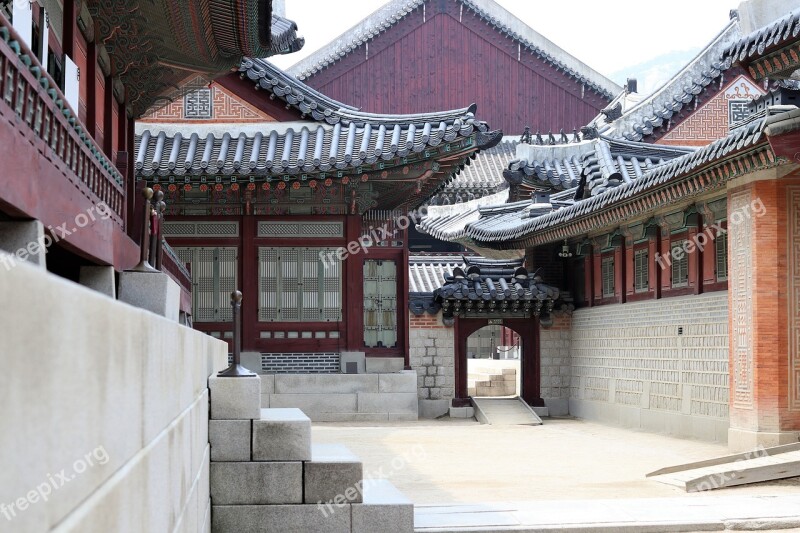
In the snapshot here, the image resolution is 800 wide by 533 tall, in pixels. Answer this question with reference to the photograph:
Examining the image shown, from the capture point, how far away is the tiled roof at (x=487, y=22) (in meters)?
35.6

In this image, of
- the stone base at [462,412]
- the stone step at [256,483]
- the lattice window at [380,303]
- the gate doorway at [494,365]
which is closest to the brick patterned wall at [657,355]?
the stone base at [462,412]

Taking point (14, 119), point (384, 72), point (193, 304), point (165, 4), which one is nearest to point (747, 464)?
Answer: point (165, 4)

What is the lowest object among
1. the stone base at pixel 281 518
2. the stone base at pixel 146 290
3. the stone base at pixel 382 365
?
the stone base at pixel 281 518

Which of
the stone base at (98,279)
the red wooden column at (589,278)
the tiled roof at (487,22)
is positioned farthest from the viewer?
the tiled roof at (487,22)

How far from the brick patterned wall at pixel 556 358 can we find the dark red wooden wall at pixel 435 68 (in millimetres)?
14542

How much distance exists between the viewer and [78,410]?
1.95 m

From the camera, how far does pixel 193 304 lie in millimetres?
20297

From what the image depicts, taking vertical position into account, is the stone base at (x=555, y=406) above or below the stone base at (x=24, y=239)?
below

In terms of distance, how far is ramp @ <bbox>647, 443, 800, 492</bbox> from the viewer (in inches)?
417

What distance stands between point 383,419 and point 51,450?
1888 centimetres

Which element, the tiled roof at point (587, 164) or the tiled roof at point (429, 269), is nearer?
the tiled roof at point (587, 164)

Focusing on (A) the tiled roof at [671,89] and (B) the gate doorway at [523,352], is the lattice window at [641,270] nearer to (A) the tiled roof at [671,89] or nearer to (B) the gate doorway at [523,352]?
(B) the gate doorway at [523,352]

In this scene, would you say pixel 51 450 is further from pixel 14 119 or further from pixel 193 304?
pixel 193 304

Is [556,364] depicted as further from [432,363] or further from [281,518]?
[281,518]
